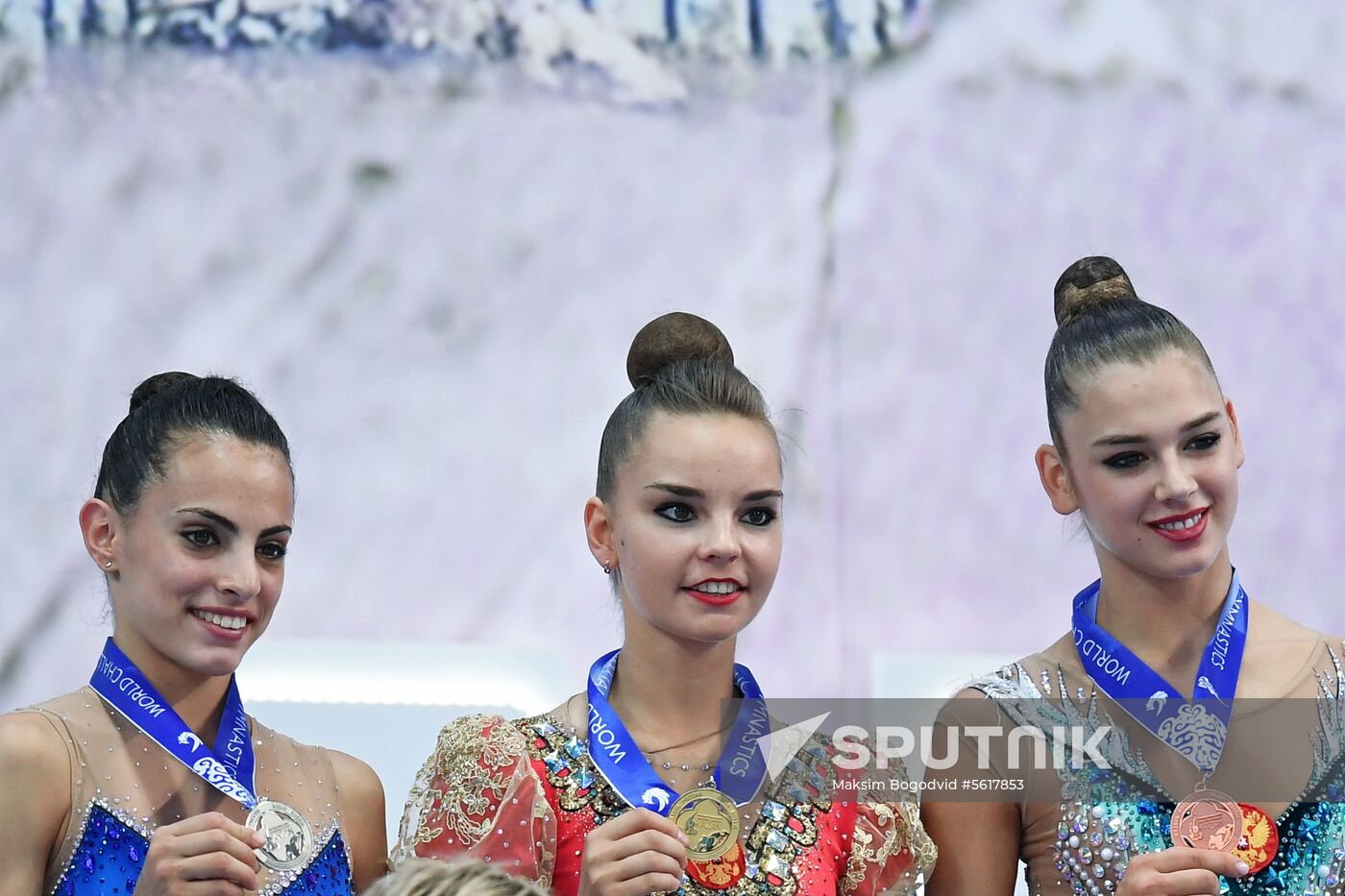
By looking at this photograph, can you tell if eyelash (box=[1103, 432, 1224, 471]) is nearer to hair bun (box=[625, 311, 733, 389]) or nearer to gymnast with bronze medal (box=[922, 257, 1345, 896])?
gymnast with bronze medal (box=[922, 257, 1345, 896])

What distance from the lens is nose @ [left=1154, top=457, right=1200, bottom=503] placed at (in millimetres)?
2588

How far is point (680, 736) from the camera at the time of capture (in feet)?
8.64

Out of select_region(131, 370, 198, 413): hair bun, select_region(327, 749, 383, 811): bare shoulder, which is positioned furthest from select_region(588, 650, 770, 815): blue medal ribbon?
select_region(131, 370, 198, 413): hair bun

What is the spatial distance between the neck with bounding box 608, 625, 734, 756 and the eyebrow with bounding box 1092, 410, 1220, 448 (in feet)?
1.97

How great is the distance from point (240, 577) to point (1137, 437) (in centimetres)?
126

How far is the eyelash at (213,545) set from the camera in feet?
8.55

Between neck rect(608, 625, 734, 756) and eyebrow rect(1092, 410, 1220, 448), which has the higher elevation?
eyebrow rect(1092, 410, 1220, 448)

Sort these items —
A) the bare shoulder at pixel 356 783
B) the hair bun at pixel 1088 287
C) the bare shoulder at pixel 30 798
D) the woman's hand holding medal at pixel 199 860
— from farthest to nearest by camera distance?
the hair bun at pixel 1088 287 → the bare shoulder at pixel 356 783 → the bare shoulder at pixel 30 798 → the woman's hand holding medal at pixel 199 860

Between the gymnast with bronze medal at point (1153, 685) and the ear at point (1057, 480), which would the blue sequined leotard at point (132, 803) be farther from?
the ear at point (1057, 480)

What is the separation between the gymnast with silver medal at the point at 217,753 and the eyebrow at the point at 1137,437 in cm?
123

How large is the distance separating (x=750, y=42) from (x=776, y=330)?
0.65 metres

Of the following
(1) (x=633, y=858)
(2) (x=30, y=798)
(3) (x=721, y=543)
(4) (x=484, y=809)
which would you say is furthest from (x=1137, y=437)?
(2) (x=30, y=798)

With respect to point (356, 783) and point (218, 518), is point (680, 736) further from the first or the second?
point (218, 518)

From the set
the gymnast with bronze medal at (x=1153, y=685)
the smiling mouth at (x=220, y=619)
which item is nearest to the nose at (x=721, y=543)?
the gymnast with bronze medal at (x=1153, y=685)
